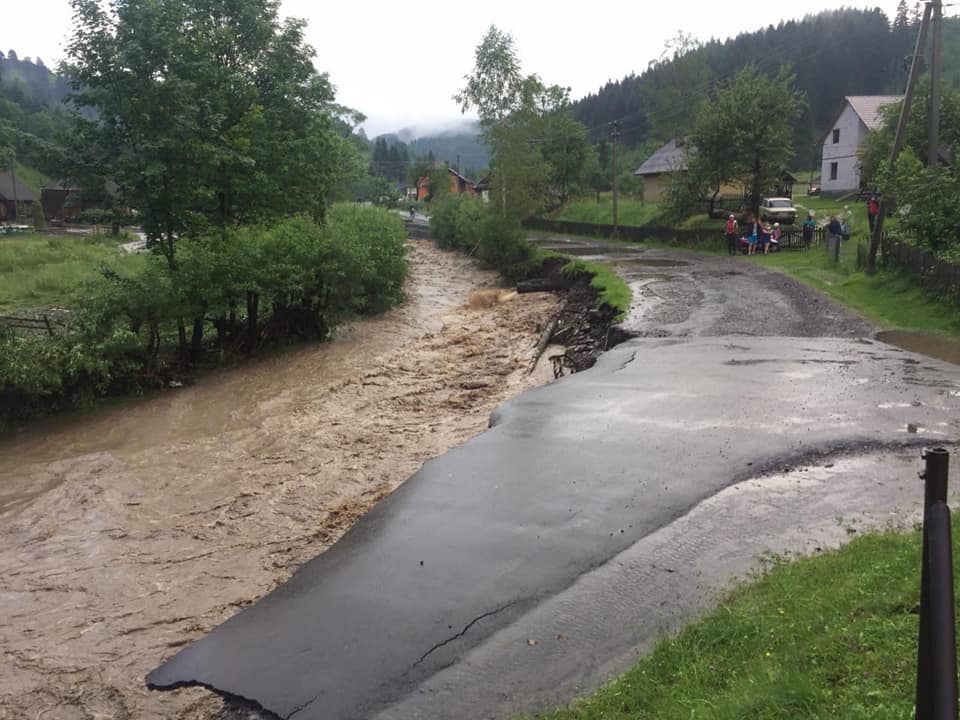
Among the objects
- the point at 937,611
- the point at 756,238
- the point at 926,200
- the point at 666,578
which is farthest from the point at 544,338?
the point at 937,611

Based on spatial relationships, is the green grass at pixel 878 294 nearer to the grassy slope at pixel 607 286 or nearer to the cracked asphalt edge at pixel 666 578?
the grassy slope at pixel 607 286

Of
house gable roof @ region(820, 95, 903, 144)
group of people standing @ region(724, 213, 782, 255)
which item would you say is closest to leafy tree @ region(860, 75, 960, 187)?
group of people standing @ region(724, 213, 782, 255)

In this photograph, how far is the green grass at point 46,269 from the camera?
77.2 feet

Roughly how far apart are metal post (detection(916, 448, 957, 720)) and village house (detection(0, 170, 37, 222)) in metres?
80.3

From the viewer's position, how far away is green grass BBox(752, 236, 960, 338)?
1547 cm

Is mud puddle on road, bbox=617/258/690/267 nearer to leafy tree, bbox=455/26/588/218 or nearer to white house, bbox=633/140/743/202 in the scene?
leafy tree, bbox=455/26/588/218

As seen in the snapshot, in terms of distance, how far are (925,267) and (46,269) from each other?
31043 mm

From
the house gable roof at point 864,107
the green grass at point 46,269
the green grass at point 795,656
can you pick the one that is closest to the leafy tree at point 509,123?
the green grass at point 46,269

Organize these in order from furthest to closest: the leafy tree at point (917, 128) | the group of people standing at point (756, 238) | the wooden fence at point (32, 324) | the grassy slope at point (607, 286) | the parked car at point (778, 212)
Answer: the parked car at point (778, 212) < the leafy tree at point (917, 128) < the group of people standing at point (756, 238) < the grassy slope at point (607, 286) < the wooden fence at point (32, 324)

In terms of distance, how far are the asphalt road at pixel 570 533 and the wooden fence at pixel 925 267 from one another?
389 cm

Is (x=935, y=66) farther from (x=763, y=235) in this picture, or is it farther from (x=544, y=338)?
(x=544, y=338)

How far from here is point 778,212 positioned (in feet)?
123

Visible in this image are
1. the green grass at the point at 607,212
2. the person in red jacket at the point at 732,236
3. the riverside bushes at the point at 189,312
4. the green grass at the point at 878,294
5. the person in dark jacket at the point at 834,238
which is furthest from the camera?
the green grass at the point at 607,212

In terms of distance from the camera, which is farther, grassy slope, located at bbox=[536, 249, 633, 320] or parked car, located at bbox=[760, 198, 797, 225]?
parked car, located at bbox=[760, 198, 797, 225]
